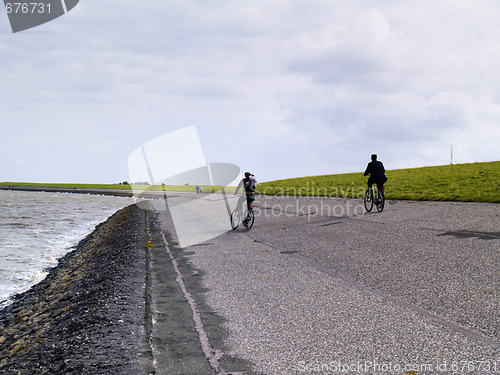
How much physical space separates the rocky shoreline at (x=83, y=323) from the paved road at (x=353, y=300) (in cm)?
98

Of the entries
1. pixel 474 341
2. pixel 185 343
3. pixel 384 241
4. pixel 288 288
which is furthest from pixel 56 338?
pixel 384 241

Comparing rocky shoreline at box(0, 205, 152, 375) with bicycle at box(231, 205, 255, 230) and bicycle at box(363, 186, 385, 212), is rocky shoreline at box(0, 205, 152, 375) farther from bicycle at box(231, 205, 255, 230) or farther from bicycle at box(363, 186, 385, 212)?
bicycle at box(363, 186, 385, 212)

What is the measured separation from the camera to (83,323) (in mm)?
6156

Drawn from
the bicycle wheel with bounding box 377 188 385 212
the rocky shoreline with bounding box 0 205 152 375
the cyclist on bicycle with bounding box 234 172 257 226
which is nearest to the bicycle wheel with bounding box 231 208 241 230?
the cyclist on bicycle with bounding box 234 172 257 226

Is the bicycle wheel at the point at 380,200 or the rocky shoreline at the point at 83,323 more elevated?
the bicycle wheel at the point at 380,200

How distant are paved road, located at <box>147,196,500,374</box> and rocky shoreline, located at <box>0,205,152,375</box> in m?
0.98

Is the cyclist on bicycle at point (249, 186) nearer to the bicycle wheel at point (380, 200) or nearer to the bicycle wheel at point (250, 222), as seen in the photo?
the bicycle wheel at point (250, 222)

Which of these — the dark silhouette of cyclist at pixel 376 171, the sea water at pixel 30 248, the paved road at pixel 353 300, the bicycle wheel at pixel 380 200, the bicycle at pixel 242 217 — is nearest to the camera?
the paved road at pixel 353 300

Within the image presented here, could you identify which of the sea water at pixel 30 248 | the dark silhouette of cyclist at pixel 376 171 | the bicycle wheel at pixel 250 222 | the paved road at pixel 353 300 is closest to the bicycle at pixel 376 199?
the dark silhouette of cyclist at pixel 376 171

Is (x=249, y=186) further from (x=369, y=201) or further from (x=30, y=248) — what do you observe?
(x=30, y=248)

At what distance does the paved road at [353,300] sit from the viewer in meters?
4.29

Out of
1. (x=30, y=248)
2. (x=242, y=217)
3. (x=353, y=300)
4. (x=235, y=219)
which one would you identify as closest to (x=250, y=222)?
(x=242, y=217)

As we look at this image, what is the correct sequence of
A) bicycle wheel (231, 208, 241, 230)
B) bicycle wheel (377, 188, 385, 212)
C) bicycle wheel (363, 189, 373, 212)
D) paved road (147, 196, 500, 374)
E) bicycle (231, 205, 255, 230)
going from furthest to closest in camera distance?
bicycle wheel (363, 189, 373, 212), bicycle wheel (377, 188, 385, 212), bicycle wheel (231, 208, 241, 230), bicycle (231, 205, 255, 230), paved road (147, 196, 500, 374)

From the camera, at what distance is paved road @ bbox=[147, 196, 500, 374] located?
4.29m
